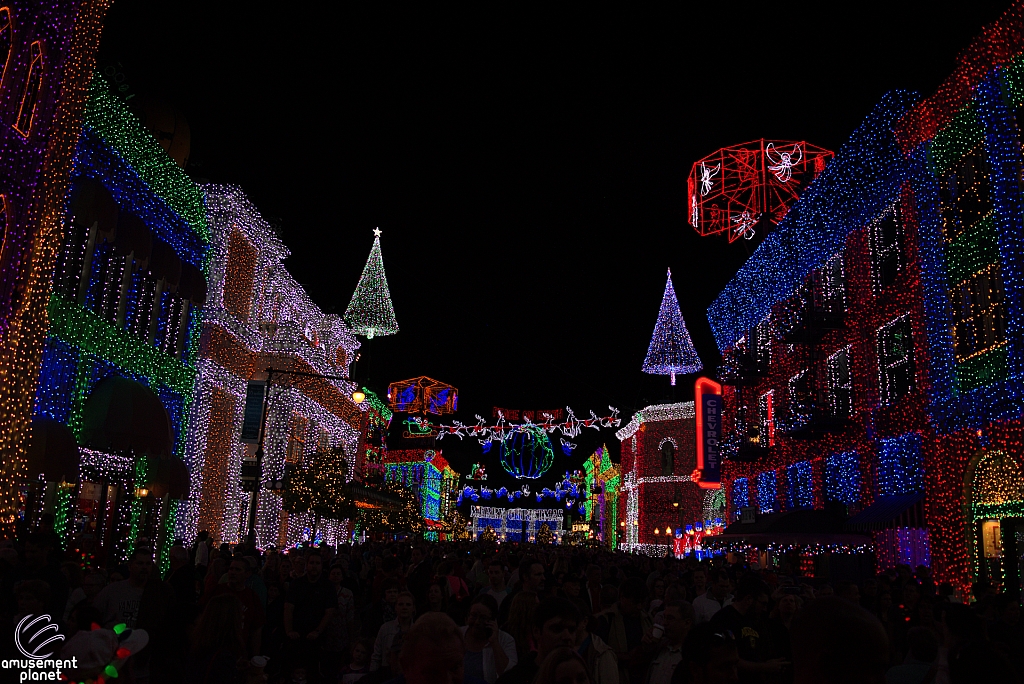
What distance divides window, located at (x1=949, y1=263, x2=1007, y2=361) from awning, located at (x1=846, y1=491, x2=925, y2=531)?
168 inches

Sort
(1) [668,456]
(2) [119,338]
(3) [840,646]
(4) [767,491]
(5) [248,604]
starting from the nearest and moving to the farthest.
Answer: (3) [840,646]
(5) [248,604]
(2) [119,338]
(4) [767,491]
(1) [668,456]

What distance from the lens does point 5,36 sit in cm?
1591

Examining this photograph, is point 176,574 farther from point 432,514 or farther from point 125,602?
point 432,514

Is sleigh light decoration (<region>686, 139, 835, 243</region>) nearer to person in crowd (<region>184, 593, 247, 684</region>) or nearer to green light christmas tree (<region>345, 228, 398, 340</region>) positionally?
green light christmas tree (<region>345, 228, 398, 340</region>)

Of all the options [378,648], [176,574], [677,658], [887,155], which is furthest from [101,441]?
[887,155]

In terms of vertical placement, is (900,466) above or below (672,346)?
below

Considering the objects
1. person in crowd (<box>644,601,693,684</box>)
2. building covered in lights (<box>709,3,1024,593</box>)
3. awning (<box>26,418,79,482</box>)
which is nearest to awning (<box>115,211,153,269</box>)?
awning (<box>26,418,79,482</box>)

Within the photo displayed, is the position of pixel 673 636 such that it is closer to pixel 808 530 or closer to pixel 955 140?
pixel 955 140

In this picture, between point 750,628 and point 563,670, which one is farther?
point 750,628

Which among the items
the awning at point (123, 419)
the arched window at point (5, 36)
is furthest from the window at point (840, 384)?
the arched window at point (5, 36)

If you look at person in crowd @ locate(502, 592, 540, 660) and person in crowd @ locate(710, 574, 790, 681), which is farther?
person in crowd @ locate(502, 592, 540, 660)

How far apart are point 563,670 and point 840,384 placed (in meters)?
26.1

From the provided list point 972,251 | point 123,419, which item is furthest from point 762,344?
point 123,419

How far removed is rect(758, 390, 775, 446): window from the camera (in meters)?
35.7
